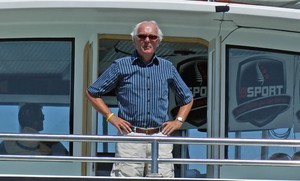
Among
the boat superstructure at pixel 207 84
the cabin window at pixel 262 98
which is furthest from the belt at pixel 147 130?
the cabin window at pixel 262 98

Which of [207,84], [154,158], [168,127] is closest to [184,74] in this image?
[207,84]

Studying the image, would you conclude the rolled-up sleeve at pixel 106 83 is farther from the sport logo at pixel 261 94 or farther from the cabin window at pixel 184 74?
the sport logo at pixel 261 94

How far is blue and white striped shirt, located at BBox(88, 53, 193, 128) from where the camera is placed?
5.62 meters

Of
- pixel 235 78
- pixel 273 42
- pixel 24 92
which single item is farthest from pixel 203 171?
A: pixel 24 92

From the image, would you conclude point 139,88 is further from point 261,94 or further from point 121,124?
point 261,94

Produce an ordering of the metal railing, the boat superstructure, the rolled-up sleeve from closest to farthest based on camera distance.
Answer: the metal railing
the rolled-up sleeve
the boat superstructure

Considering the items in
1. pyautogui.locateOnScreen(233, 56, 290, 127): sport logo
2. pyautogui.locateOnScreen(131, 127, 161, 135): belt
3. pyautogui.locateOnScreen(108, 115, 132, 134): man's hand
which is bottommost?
pyautogui.locateOnScreen(131, 127, 161, 135): belt

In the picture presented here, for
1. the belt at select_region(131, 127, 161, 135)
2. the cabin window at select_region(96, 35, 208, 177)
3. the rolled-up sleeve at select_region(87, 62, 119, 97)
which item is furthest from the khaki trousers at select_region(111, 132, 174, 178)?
the cabin window at select_region(96, 35, 208, 177)

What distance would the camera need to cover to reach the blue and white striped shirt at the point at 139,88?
5.62 m

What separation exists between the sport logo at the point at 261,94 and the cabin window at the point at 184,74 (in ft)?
1.09

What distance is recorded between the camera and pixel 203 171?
649cm

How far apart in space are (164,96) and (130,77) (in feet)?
0.92

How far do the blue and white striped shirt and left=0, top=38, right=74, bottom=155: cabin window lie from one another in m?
0.84

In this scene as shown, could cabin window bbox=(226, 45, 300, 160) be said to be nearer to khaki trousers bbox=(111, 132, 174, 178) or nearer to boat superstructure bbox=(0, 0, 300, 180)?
boat superstructure bbox=(0, 0, 300, 180)
